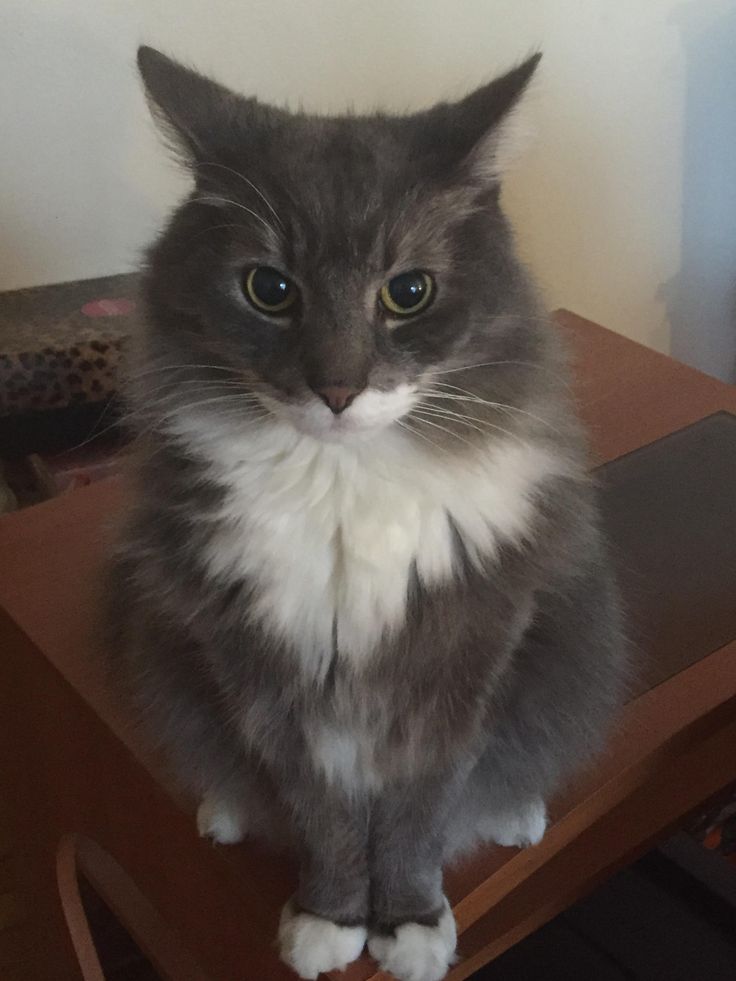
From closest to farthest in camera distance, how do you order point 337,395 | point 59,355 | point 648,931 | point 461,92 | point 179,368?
point 337,395 < point 179,368 < point 648,931 < point 59,355 < point 461,92

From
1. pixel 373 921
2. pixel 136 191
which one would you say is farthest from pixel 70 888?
pixel 136 191

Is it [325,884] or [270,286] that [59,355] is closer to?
[270,286]

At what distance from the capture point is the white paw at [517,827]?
0.96 metres

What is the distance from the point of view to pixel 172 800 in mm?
1022

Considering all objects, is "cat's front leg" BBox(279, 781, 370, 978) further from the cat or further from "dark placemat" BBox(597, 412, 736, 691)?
"dark placemat" BBox(597, 412, 736, 691)

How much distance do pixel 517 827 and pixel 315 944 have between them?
0.77ft

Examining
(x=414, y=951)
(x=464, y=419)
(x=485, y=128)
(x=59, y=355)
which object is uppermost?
(x=485, y=128)

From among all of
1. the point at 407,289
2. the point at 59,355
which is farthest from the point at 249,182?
the point at 59,355

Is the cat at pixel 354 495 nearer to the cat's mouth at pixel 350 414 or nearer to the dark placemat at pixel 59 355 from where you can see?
the cat's mouth at pixel 350 414

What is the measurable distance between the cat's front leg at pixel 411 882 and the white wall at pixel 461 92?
2.65 feet

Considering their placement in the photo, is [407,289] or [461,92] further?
[461,92]

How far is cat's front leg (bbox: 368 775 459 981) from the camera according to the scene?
2.85 feet

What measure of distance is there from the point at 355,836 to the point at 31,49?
1.30m

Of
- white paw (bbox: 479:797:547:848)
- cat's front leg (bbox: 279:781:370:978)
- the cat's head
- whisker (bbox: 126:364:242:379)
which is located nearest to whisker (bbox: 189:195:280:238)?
the cat's head
